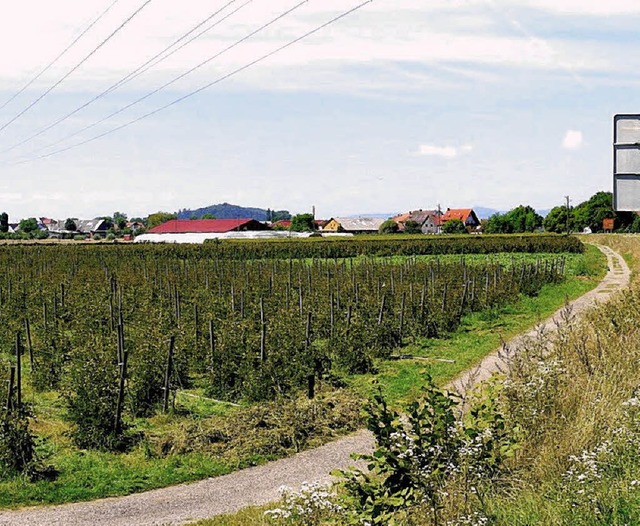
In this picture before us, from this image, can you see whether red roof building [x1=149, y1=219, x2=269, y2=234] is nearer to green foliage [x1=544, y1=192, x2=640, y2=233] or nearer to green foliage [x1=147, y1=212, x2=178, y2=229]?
green foliage [x1=544, y1=192, x2=640, y2=233]

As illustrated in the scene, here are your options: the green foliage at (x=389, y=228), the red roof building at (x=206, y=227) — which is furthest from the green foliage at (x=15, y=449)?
the green foliage at (x=389, y=228)

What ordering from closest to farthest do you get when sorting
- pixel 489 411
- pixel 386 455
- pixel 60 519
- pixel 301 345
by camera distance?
pixel 386 455 → pixel 489 411 → pixel 60 519 → pixel 301 345

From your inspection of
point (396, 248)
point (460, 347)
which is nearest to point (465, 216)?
point (396, 248)

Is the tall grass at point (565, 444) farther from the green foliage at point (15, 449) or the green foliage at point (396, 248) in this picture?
the green foliage at point (396, 248)

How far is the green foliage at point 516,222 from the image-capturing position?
120 meters

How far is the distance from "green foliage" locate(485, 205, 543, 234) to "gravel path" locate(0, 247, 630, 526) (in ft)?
355

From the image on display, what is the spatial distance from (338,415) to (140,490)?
3.91 m

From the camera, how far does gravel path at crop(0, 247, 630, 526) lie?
369 inches

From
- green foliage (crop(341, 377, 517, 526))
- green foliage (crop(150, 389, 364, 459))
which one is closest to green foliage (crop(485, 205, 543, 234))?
green foliage (crop(150, 389, 364, 459))

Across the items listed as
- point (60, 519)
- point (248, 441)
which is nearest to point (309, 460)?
point (248, 441)

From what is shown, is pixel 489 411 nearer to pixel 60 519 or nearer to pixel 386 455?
pixel 386 455

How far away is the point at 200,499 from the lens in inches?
394

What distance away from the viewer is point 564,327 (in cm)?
1208

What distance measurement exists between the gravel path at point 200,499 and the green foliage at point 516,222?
108m
